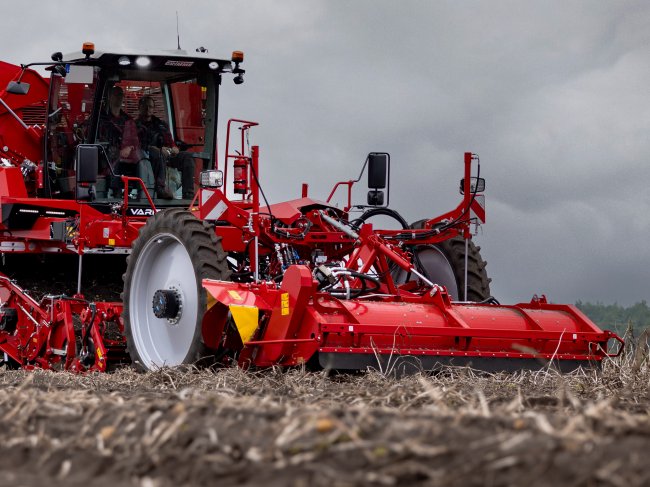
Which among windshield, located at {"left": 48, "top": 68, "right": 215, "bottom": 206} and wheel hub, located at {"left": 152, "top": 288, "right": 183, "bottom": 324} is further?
windshield, located at {"left": 48, "top": 68, "right": 215, "bottom": 206}

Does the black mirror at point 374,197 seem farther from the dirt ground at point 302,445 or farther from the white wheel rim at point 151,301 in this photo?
the dirt ground at point 302,445

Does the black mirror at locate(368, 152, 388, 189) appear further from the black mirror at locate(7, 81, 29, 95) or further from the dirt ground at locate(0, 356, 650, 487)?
the dirt ground at locate(0, 356, 650, 487)

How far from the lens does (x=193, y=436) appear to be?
4.08 metres

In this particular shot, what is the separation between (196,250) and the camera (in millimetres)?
9016

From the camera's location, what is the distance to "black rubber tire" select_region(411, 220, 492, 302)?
1106 cm

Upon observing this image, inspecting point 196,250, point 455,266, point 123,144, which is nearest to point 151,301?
point 196,250

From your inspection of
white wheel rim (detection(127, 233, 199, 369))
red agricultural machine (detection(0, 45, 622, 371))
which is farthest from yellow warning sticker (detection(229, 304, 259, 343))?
white wheel rim (detection(127, 233, 199, 369))

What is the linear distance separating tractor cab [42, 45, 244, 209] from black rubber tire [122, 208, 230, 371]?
201 centimetres

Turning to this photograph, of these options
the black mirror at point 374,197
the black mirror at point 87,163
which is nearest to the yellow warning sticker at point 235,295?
the black mirror at point 87,163

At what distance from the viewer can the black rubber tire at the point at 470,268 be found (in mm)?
11062

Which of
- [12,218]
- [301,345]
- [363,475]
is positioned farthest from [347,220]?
[363,475]

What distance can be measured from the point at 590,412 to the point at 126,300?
6569 mm

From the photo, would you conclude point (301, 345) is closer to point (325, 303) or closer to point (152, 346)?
point (325, 303)

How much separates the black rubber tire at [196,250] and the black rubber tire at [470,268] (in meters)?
2.96
